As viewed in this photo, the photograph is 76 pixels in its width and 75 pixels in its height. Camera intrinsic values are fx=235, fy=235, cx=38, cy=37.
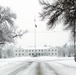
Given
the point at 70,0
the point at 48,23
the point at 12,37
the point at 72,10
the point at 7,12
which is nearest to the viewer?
the point at 70,0

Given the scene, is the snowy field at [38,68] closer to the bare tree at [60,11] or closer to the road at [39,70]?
the road at [39,70]

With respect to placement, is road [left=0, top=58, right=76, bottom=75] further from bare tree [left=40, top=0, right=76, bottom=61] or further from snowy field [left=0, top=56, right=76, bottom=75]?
bare tree [left=40, top=0, right=76, bottom=61]

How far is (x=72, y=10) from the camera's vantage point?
79.7 ft

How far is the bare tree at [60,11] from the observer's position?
23203 millimetres

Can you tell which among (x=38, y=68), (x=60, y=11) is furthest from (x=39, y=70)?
(x=60, y=11)

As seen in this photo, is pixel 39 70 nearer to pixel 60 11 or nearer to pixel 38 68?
pixel 38 68

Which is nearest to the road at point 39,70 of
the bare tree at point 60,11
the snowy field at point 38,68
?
the snowy field at point 38,68

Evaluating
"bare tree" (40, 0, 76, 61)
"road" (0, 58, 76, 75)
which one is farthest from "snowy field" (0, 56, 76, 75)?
"bare tree" (40, 0, 76, 61)

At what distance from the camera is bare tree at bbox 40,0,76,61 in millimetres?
23203

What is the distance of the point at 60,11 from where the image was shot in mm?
25125

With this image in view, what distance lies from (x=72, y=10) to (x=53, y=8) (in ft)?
7.07

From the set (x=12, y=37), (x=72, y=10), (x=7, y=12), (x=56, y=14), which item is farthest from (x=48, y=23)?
(x=12, y=37)

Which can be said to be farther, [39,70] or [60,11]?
[60,11]

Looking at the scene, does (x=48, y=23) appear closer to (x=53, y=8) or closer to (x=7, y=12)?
(x=53, y=8)
